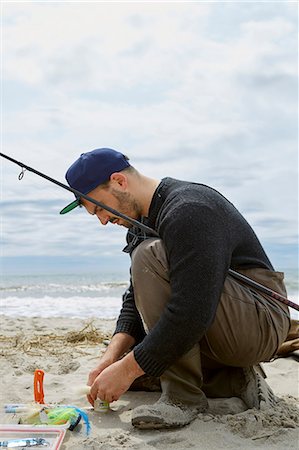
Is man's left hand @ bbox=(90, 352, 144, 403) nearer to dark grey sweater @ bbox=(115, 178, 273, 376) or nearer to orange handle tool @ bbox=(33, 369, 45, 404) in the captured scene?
dark grey sweater @ bbox=(115, 178, 273, 376)

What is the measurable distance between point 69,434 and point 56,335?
8.81 feet

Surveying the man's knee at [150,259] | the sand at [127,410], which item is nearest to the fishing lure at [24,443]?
the sand at [127,410]

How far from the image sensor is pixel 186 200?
2189 millimetres

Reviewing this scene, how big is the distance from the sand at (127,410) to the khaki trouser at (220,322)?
0.57 feet

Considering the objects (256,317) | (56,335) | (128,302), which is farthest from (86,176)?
(56,335)

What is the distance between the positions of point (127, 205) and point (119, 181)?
111 mm

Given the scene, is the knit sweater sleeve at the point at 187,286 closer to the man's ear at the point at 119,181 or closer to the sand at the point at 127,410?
the sand at the point at 127,410

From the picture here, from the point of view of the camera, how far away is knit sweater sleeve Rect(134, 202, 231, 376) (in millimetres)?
2080

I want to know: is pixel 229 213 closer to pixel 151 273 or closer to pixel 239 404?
pixel 151 273

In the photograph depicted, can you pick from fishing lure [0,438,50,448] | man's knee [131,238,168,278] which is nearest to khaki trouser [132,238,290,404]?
man's knee [131,238,168,278]

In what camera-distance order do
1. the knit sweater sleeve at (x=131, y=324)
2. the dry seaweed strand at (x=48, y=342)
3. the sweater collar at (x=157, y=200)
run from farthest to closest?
the dry seaweed strand at (x=48, y=342) → the knit sweater sleeve at (x=131, y=324) → the sweater collar at (x=157, y=200)

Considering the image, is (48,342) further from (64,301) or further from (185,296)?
(64,301)

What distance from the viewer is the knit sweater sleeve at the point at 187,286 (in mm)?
Answer: 2080

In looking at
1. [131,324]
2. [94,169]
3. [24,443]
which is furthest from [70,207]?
[24,443]
